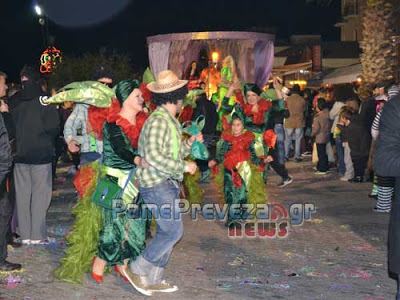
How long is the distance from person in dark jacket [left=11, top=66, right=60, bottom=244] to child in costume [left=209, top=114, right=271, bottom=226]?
206cm

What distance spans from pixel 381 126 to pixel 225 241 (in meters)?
4.20

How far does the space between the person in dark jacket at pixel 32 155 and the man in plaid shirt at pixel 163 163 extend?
8.33 ft

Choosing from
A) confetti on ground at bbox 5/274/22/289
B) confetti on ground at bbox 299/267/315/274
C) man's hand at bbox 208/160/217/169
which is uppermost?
man's hand at bbox 208/160/217/169

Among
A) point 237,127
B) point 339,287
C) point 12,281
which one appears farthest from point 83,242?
point 237,127

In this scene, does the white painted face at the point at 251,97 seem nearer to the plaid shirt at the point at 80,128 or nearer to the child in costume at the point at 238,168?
the child in costume at the point at 238,168

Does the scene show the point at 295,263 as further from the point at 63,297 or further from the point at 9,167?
the point at 9,167

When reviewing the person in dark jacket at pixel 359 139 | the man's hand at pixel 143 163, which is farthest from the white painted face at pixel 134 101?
the person in dark jacket at pixel 359 139

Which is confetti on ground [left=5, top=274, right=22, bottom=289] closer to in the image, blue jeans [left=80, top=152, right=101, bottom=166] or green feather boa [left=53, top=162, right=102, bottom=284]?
green feather boa [left=53, top=162, right=102, bottom=284]

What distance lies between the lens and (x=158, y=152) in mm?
5836

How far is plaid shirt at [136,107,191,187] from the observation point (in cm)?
582

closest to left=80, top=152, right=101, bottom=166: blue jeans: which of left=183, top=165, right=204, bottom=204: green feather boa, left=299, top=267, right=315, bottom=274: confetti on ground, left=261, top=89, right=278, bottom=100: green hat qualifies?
left=299, top=267, right=315, bottom=274: confetti on ground

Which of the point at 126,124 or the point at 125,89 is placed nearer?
the point at 126,124

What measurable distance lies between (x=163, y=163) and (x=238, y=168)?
3233mm

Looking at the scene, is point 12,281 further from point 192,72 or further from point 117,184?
point 192,72
